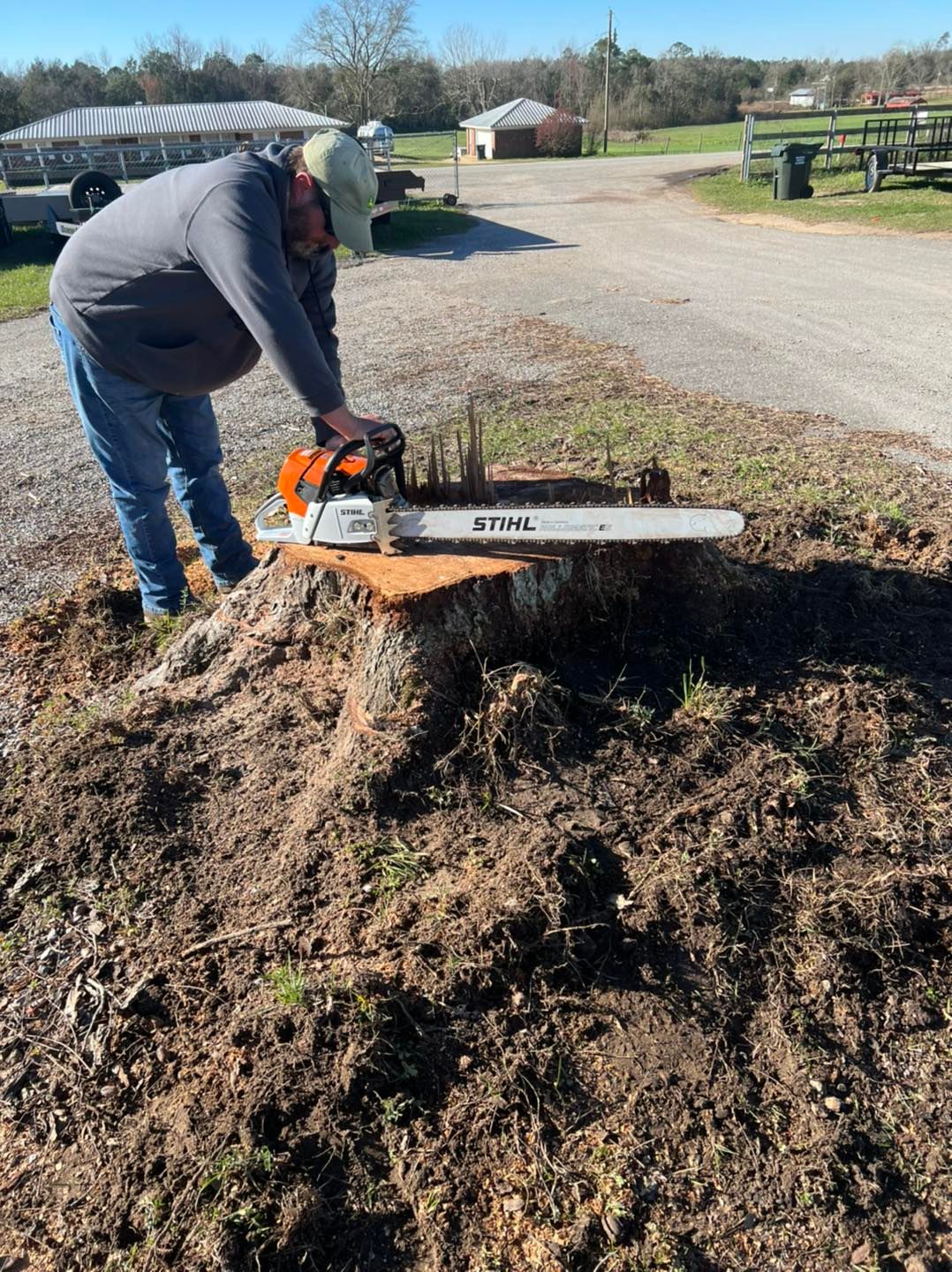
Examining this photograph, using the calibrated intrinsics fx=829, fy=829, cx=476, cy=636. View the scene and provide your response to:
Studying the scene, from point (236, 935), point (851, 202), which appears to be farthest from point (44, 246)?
point (236, 935)

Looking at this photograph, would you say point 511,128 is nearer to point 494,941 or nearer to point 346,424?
point 346,424

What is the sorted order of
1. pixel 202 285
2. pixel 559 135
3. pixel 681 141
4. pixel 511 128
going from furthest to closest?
pixel 681 141 < pixel 511 128 < pixel 559 135 < pixel 202 285

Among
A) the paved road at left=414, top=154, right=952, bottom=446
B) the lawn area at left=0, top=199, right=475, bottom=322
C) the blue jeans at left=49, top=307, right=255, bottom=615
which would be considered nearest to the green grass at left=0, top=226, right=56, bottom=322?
the lawn area at left=0, top=199, right=475, bottom=322

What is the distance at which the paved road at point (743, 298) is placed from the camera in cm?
724

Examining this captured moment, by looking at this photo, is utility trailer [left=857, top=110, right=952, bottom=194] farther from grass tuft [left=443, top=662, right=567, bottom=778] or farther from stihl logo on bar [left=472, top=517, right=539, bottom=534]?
grass tuft [left=443, top=662, right=567, bottom=778]

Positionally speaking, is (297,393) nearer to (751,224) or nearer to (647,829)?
(647,829)

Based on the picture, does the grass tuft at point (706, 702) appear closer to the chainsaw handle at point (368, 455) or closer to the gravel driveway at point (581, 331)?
the chainsaw handle at point (368, 455)

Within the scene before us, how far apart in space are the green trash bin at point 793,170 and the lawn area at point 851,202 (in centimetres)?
31

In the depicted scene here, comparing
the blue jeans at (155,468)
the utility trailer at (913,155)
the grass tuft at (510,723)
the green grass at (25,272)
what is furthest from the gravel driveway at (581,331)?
the utility trailer at (913,155)

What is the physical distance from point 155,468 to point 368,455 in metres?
1.46

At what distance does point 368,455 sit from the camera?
261 cm

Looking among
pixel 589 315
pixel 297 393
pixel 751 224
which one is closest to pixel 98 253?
pixel 297 393

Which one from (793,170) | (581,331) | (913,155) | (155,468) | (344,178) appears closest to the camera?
(344,178)

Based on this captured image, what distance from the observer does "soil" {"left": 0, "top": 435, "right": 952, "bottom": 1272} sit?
5.80 feet
